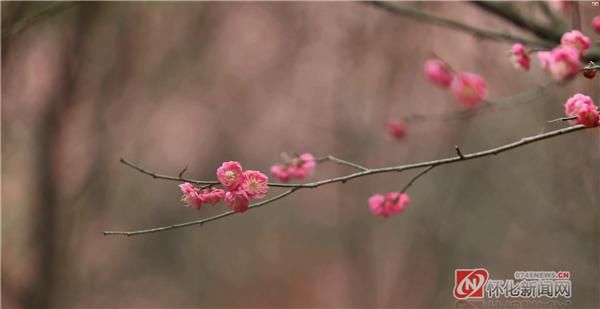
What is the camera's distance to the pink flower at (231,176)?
3.53 feet

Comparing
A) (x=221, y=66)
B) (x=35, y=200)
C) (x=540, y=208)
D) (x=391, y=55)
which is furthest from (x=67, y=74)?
(x=540, y=208)

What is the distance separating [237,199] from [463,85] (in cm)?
113

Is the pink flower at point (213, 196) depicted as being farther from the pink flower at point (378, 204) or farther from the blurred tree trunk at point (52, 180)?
the blurred tree trunk at point (52, 180)

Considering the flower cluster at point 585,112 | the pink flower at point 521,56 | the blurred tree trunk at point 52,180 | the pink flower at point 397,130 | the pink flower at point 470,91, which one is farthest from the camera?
the blurred tree trunk at point 52,180

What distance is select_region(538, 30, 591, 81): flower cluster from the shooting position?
123cm

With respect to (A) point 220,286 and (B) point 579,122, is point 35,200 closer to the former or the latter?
(A) point 220,286

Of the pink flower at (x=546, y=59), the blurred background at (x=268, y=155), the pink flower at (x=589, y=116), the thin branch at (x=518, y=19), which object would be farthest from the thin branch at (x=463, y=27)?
the blurred background at (x=268, y=155)

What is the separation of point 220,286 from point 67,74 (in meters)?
2.18

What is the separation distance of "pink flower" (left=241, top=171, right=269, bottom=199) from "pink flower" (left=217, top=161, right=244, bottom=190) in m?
0.01

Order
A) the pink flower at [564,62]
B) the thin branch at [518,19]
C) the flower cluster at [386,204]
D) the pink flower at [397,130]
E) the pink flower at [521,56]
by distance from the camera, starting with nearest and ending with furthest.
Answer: the pink flower at [564,62]
the pink flower at [521,56]
the flower cluster at [386,204]
the thin branch at [518,19]
the pink flower at [397,130]

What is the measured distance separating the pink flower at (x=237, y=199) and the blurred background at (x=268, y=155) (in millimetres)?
1671

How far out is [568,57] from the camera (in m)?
1.23

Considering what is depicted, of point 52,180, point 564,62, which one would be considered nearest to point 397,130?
point 564,62

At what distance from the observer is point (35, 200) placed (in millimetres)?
3357
